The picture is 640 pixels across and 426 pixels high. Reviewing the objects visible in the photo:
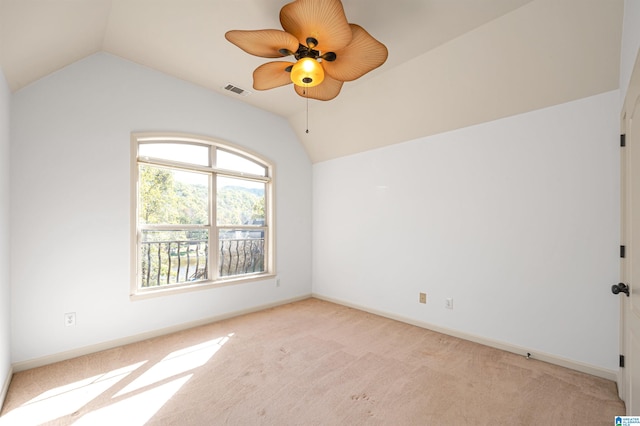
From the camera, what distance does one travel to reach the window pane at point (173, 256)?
3358 millimetres

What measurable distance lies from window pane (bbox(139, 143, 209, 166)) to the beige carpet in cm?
211

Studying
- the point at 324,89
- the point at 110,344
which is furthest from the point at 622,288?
the point at 110,344

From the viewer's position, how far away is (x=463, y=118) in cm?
323

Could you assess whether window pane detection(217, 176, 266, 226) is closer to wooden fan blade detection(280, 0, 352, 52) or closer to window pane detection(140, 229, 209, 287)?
window pane detection(140, 229, 209, 287)

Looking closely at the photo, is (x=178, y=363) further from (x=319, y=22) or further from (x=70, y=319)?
(x=319, y=22)

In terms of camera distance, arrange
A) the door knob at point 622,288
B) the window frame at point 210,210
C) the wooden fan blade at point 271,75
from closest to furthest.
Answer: the door knob at point 622,288
the wooden fan blade at point 271,75
the window frame at point 210,210

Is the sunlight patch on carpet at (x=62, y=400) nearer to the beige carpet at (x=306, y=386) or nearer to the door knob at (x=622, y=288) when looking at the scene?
the beige carpet at (x=306, y=386)

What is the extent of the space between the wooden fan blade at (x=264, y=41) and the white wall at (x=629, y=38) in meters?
1.95

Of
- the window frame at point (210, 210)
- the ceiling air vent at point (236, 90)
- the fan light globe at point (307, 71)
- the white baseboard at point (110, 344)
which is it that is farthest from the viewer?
the ceiling air vent at point (236, 90)

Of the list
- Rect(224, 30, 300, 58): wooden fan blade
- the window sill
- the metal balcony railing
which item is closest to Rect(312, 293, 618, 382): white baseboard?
the window sill

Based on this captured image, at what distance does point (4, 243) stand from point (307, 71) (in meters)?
2.68

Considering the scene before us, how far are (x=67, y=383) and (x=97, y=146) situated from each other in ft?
7.06

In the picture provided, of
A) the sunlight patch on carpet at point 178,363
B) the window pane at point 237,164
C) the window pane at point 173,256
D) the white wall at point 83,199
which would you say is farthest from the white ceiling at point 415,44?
the sunlight patch on carpet at point 178,363

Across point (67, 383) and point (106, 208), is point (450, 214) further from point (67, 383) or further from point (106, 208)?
point (67, 383)
